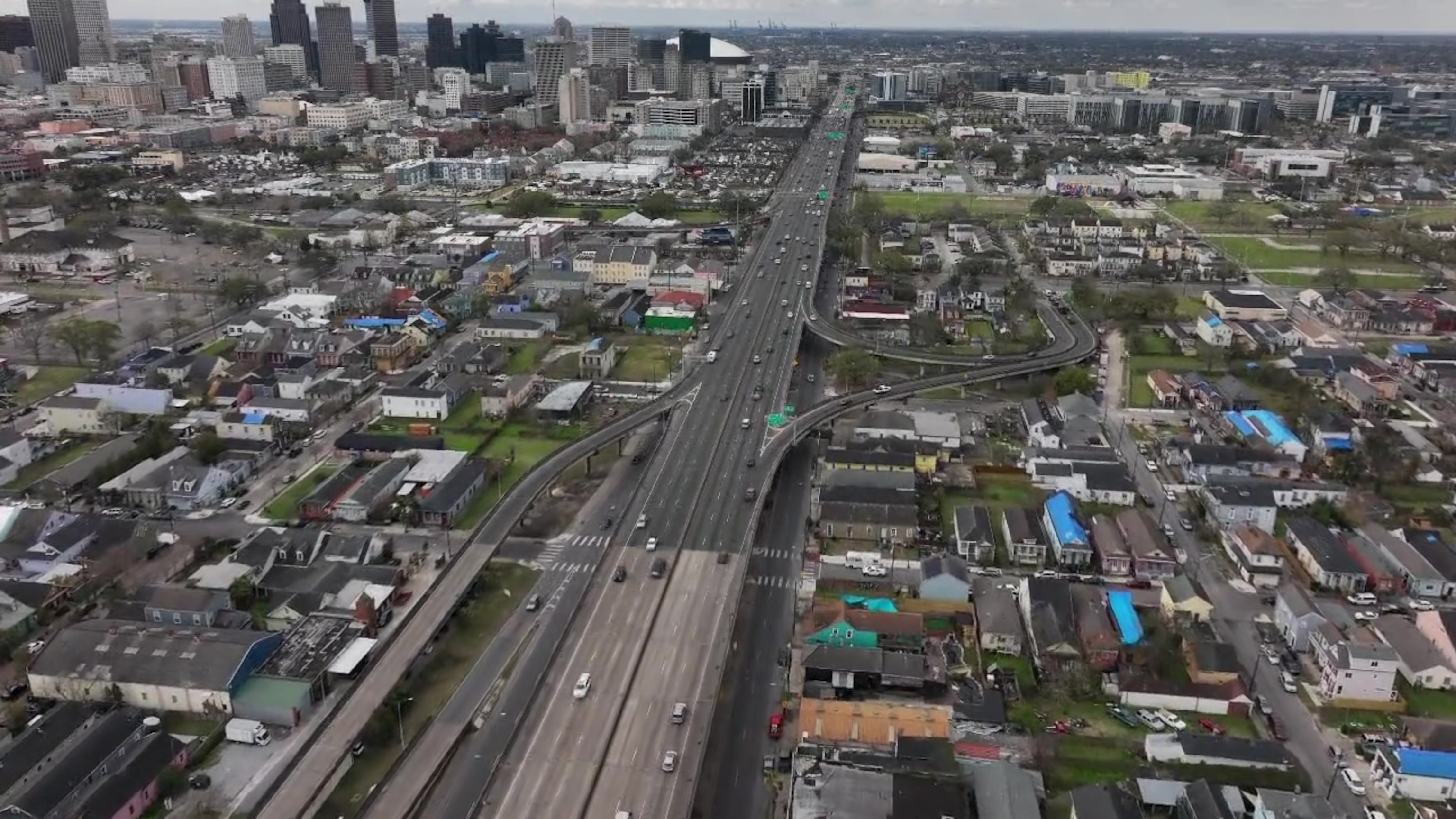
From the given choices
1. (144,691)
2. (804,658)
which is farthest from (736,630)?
(144,691)

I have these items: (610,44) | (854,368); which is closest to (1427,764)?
(854,368)

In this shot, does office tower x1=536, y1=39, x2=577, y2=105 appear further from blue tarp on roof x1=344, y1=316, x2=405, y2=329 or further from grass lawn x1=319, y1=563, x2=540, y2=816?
grass lawn x1=319, y1=563, x2=540, y2=816

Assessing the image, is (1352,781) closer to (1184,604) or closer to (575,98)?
(1184,604)

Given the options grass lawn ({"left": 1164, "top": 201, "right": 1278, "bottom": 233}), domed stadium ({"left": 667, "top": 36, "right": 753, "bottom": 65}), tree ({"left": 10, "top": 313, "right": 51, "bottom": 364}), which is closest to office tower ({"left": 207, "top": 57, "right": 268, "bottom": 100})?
domed stadium ({"left": 667, "top": 36, "right": 753, "bottom": 65})

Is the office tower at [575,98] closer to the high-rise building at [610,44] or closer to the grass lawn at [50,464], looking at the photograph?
the high-rise building at [610,44]

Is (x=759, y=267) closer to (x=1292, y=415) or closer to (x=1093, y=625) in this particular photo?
(x=1292, y=415)

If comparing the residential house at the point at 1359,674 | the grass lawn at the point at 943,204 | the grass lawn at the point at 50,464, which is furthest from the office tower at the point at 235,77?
the residential house at the point at 1359,674
